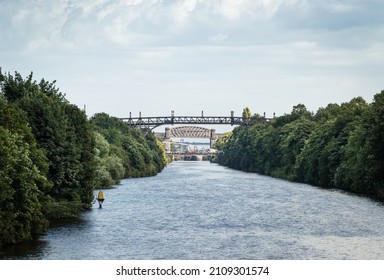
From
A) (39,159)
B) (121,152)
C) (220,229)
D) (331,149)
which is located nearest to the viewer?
(39,159)

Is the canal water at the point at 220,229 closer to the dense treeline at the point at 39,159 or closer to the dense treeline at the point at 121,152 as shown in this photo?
the dense treeline at the point at 39,159

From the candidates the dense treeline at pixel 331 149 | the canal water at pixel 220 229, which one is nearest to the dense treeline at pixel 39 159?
the canal water at pixel 220 229

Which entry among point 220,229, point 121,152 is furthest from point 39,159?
point 121,152

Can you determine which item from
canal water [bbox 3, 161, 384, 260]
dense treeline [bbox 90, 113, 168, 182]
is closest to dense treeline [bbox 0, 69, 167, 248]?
canal water [bbox 3, 161, 384, 260]

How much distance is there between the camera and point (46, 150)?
64750 millimetres

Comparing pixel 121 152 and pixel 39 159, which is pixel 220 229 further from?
pixel 121 152

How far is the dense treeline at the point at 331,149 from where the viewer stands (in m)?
88.0

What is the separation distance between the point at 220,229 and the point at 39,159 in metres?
13.8

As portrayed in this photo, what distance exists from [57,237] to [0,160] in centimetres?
913

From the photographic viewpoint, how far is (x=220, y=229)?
60812 millimetres

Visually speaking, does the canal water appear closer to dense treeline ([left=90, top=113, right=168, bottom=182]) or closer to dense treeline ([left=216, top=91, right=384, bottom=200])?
dense treeline ([left=216, top=91, right=384, bottom=200])

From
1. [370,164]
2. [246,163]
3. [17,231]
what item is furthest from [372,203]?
[246,163]

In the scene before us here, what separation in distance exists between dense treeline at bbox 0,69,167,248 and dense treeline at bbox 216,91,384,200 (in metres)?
29.8

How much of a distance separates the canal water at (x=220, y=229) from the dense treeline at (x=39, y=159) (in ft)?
5.10
